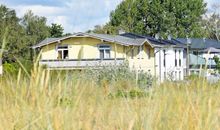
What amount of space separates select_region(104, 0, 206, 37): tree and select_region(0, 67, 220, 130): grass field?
57.6 m

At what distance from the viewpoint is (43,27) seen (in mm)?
50938

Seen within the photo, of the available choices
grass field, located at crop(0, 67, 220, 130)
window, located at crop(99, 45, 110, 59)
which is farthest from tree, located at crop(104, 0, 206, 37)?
grass field, located at crop(0, 67, 220, 130)

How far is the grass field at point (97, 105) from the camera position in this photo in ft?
4.54

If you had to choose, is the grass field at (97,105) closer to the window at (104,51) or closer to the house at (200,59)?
the house at (200,59)

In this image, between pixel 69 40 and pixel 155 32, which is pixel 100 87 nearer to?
pixel 69 40

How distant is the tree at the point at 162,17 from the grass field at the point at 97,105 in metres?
57.6

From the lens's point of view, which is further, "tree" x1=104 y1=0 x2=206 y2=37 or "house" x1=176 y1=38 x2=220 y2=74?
"tree" x1=104 y1=0 x2=206 y2=37

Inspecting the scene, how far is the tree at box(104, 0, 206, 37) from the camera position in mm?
60094

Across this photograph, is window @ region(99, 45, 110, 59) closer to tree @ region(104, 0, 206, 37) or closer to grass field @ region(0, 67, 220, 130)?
tree @ region(104, 0, 206, 37)

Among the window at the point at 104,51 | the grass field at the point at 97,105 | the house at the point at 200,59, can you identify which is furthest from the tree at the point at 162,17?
the grass field at the point at 97,105

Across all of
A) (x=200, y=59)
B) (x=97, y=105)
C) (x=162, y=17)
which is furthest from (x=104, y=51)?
(x=97, y=105)

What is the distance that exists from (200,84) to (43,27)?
4995cm

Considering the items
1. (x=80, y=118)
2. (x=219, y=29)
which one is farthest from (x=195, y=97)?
(x=219, y=29)

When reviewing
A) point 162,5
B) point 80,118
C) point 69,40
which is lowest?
point 80,118
